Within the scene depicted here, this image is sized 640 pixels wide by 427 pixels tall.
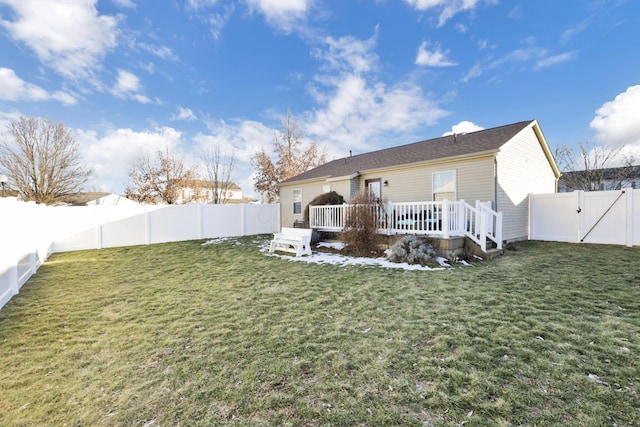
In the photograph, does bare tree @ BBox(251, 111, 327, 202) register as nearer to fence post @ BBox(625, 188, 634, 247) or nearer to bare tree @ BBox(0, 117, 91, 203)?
bare tree @ BBox(0, 117, 91, 203)

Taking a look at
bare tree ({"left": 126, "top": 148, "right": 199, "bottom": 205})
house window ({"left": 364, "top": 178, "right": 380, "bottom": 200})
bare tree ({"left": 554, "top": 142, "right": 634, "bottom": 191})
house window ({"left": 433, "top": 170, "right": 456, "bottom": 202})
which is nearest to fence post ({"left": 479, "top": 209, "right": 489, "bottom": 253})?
house window ({"left": 433, "top": 170, "right": 456, "bottom": 202})

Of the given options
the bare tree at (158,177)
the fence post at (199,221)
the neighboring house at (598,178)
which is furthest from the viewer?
the bare tree at (158,177)

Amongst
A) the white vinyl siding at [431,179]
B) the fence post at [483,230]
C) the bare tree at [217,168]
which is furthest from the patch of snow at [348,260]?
the bare tree at [217,168]

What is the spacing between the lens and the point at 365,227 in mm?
8969

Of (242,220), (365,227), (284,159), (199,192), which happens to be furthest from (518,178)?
(199,192)

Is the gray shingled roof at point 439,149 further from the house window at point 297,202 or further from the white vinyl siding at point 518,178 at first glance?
the house window at point 297,202

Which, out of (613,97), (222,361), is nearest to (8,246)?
(222,361)

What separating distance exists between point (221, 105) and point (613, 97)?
22437 mm

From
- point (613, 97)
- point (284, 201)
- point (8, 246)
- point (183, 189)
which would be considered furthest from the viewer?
point (183, 189)

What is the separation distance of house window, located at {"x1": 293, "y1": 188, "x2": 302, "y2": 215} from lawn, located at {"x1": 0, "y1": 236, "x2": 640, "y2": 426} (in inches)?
417

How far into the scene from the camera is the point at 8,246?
5.12 metres

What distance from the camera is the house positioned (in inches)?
325

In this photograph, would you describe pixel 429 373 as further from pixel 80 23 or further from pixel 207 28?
pixel 207 28

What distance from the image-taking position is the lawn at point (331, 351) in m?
2.13
